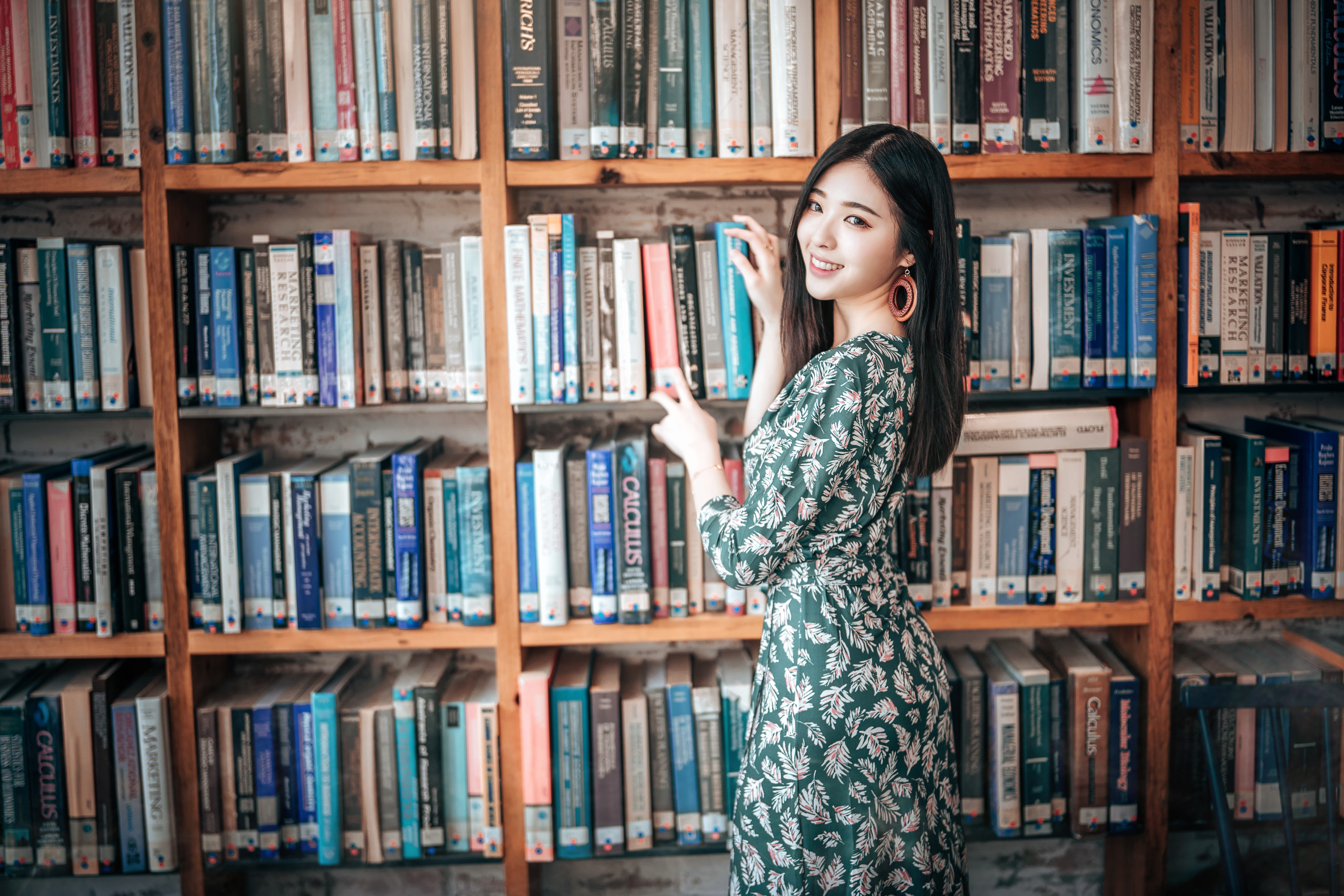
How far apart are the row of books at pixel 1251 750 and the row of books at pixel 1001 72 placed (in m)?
1.17

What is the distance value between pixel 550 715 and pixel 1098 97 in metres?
1.69

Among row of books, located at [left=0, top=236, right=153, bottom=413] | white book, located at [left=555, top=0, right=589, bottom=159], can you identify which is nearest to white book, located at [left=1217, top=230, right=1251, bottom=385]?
white book, located at [left=555, top=0, right=589, bottom=159]

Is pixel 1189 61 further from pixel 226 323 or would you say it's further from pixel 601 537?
pixel 226 323

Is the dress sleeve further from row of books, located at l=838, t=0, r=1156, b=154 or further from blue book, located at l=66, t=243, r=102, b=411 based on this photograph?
blue book, located at l=66, t=243, r=102, b=411

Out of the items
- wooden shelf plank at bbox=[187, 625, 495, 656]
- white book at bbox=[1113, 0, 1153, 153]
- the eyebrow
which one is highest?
white book at bbox=[1113, 0, 1153, 153]

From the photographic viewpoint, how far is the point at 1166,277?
168 cm

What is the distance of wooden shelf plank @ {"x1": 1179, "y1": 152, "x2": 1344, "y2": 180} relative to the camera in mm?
1680

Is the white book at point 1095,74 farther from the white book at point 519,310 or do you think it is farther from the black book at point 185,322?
the black book at point 185,322

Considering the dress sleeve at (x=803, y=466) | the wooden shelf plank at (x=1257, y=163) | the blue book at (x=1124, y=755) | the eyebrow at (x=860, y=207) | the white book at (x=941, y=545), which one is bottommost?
the blue book at (x=1124, y=755)

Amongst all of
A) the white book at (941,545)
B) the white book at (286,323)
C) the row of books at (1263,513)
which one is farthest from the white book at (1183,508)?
the white book at (286,323)

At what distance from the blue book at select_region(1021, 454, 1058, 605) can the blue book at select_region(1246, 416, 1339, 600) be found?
0.52 metres

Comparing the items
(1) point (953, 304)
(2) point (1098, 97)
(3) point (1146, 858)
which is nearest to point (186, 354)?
(1) point (953, 304)

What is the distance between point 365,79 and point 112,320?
2.34 ft

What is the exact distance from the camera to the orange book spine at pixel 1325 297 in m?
1.72
